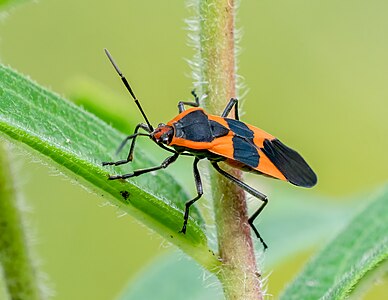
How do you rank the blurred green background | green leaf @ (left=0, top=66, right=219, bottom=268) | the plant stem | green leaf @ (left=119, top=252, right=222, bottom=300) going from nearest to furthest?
green leaf @ (left=0, top=66, right=219, bottom=268)
the plant stem
green leaf @ (left=119, top=252, right=222, bottom=300)
the blurred green background

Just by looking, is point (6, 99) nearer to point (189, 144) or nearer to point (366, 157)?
point (189, 144)

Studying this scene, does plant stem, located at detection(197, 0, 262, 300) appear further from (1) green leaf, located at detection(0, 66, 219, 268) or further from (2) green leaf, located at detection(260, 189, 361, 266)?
(2) green leaf, located at detection(260, 189, 361, 266)

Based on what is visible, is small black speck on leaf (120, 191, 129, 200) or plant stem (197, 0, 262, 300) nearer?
small black speck on leaf (120, 191, 129, 200)

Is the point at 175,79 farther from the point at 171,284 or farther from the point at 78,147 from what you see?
the point at 78,147

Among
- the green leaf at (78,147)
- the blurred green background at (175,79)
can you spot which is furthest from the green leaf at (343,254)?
the blurred green background at (175,79)

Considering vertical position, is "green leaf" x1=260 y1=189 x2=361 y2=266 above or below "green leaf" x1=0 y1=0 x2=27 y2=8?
below

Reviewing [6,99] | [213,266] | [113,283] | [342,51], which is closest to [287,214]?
[213,266]

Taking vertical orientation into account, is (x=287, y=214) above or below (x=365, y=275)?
below

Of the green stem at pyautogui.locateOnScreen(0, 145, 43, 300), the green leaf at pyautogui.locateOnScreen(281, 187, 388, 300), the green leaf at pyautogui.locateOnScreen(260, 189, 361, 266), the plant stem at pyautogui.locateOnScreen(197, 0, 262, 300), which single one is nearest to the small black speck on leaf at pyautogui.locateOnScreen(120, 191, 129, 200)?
the plant stem at pyautogui.locateOnScreen(197, 0, 262, 300)
